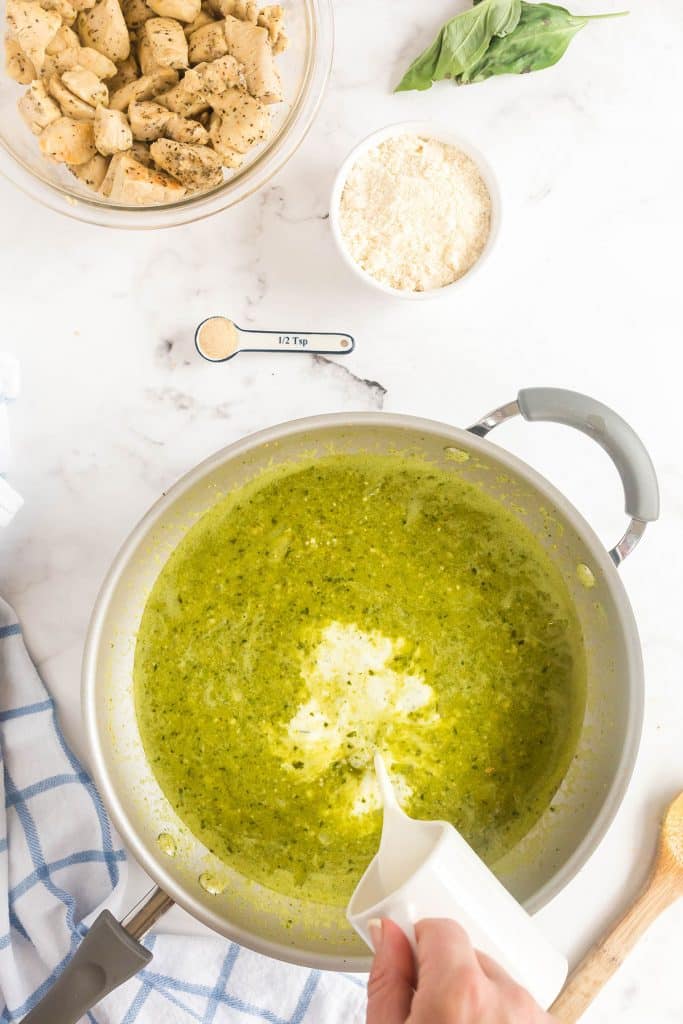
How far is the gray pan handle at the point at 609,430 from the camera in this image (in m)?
1.33

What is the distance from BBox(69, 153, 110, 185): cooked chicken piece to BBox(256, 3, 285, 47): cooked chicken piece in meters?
0.32

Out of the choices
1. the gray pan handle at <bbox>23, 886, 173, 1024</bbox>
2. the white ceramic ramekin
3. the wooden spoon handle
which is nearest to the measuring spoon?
the white ceramic ramekin

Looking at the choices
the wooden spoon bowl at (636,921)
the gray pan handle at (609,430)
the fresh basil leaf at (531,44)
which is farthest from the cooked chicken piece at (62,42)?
the wooden spoon bowl at (636,921)

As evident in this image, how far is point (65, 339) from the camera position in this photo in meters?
1.57

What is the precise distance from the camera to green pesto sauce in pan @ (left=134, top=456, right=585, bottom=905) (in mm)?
1497

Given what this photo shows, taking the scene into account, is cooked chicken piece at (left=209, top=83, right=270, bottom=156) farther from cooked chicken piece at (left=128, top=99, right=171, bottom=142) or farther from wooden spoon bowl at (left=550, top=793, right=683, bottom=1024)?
wooden spoon bowl at (left=550, top=793, right=683, bottom=1024)

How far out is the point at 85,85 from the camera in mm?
1383

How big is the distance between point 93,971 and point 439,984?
1.72 feet

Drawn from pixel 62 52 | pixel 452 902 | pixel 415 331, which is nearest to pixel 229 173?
pixel 62 52

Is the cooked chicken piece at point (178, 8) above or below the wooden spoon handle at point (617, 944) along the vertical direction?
above

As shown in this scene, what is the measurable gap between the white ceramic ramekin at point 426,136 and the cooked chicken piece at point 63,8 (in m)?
0.46

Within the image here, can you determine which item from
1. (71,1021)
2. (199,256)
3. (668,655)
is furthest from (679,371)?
(71,1021)

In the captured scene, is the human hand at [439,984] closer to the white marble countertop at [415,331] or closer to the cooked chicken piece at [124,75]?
the white marble countertop at [415,331]

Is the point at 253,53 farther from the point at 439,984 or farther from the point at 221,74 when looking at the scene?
the point at 439,984
